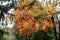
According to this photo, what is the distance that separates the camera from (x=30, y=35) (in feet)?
33.5

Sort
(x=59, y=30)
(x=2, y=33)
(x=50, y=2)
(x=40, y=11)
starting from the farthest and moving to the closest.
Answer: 1. (x=59, y=30)
2. (x=50, y=2)
3. (x=40, y=11)
4. (x=2, y=33)

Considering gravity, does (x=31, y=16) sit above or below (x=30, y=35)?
above

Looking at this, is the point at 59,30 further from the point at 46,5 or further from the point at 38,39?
the point at 46,5

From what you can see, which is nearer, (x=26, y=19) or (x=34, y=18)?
(x=26, y=19)

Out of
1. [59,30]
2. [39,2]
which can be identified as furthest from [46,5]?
[59,30]

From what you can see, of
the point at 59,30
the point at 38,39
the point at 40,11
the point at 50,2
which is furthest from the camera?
the point at 59,30

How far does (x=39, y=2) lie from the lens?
9.38 meters

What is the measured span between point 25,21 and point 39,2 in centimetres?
166

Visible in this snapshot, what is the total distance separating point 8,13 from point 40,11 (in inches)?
121

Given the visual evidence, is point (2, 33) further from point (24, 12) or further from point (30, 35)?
point (30, 35)

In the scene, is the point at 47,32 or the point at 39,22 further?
the point at 47,32

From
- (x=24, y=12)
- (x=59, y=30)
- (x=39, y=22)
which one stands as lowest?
(x=59, y=30)

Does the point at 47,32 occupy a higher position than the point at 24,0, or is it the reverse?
the point at 24,0

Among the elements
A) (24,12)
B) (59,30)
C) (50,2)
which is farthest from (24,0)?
(59,30)
